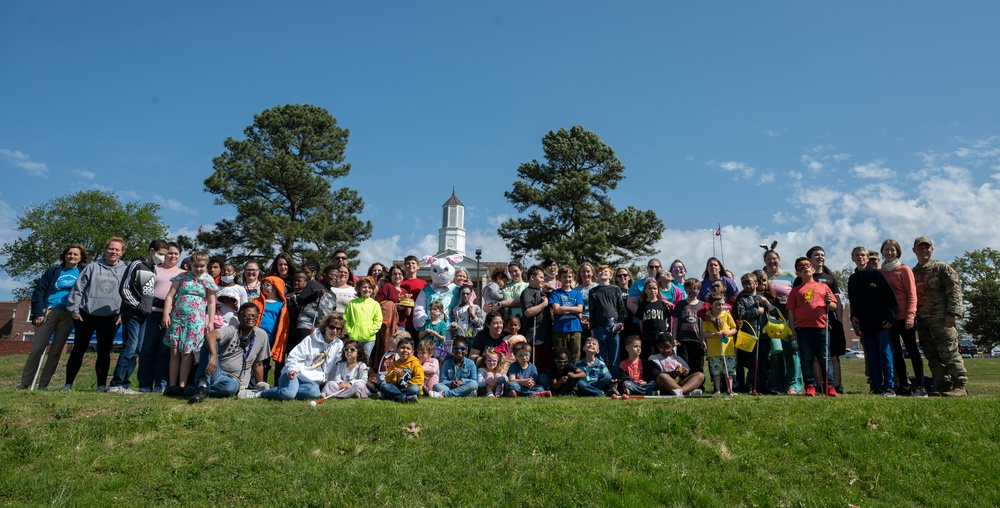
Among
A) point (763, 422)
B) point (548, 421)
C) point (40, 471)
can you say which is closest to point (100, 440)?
point (40, 471)

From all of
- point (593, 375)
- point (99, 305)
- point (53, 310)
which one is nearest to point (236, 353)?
point (99, 305)

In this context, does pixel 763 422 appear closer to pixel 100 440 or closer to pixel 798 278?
pixel 798 278

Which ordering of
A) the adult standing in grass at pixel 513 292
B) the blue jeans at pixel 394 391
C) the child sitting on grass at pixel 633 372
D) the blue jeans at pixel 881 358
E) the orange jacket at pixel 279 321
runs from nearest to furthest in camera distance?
the blue jeans at pixel 394 391 → the child sitting on grass at pixel 633 372 → the blue jeans at pixel 881 358 → the orange jacket at pixel 279 321 → the adult standing in grass at pixel 513 292

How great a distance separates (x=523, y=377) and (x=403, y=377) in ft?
5.82

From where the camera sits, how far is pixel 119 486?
19.5ft

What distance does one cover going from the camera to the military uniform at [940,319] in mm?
8633

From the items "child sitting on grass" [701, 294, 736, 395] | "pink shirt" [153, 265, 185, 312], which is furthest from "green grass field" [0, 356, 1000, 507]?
"pink shirt" [153, 265, 185, 312]

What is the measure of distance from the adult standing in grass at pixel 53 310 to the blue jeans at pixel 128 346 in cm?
83

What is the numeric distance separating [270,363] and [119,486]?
3777 mm

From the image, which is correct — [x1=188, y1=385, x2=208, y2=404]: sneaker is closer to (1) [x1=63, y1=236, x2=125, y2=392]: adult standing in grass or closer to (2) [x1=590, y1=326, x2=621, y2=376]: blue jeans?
(1) [x1=63, y1=236, x2=125, y2=392]: adult standing in grass

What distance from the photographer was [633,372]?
29.7 feet

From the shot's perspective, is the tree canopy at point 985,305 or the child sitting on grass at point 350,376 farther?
the tree canopy at point 985,305

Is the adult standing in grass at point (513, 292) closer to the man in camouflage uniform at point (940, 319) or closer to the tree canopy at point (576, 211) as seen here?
the man in camouflage uniform at point (940, 319)

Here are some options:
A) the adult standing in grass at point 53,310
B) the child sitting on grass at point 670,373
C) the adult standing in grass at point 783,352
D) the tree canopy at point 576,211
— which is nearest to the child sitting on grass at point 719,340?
the child sitting on grass at point 670,373
